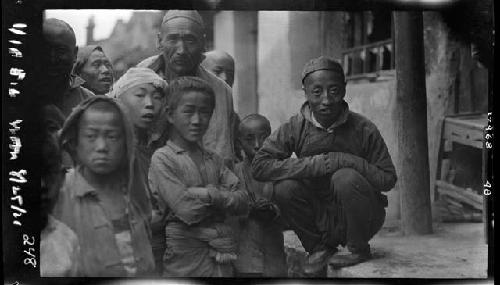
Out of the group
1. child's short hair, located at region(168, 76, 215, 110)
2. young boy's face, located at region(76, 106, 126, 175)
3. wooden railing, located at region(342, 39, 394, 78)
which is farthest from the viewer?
wooden railing, located at region(342, 39, 394, 78)

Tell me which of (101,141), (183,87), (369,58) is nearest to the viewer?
(101,141)

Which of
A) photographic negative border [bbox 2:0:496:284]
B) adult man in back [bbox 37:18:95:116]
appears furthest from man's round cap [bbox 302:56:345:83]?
adult man in back [bbox 37:18:95:116]

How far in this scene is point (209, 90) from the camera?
14.6 feet

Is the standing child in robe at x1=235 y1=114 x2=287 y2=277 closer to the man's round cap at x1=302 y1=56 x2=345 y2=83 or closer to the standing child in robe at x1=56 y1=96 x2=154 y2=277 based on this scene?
the man's round cap at x1=302 y1=56 x2=345 y2=83

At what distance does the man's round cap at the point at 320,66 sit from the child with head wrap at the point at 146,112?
89cm

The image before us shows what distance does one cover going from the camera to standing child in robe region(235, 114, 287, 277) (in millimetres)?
4445

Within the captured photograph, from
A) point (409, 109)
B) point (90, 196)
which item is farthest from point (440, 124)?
point (90, 196)

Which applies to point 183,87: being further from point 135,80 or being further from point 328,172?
point 328,172

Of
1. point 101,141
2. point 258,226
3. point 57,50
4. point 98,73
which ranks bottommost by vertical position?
point 258,226

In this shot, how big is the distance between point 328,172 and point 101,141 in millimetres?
1404

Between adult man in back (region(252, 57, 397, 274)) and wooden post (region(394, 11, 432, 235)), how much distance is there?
0.40 feet

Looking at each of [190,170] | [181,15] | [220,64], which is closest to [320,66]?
[220,64]

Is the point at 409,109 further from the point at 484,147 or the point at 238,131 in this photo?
the point at 238,131

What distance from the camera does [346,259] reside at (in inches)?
175
